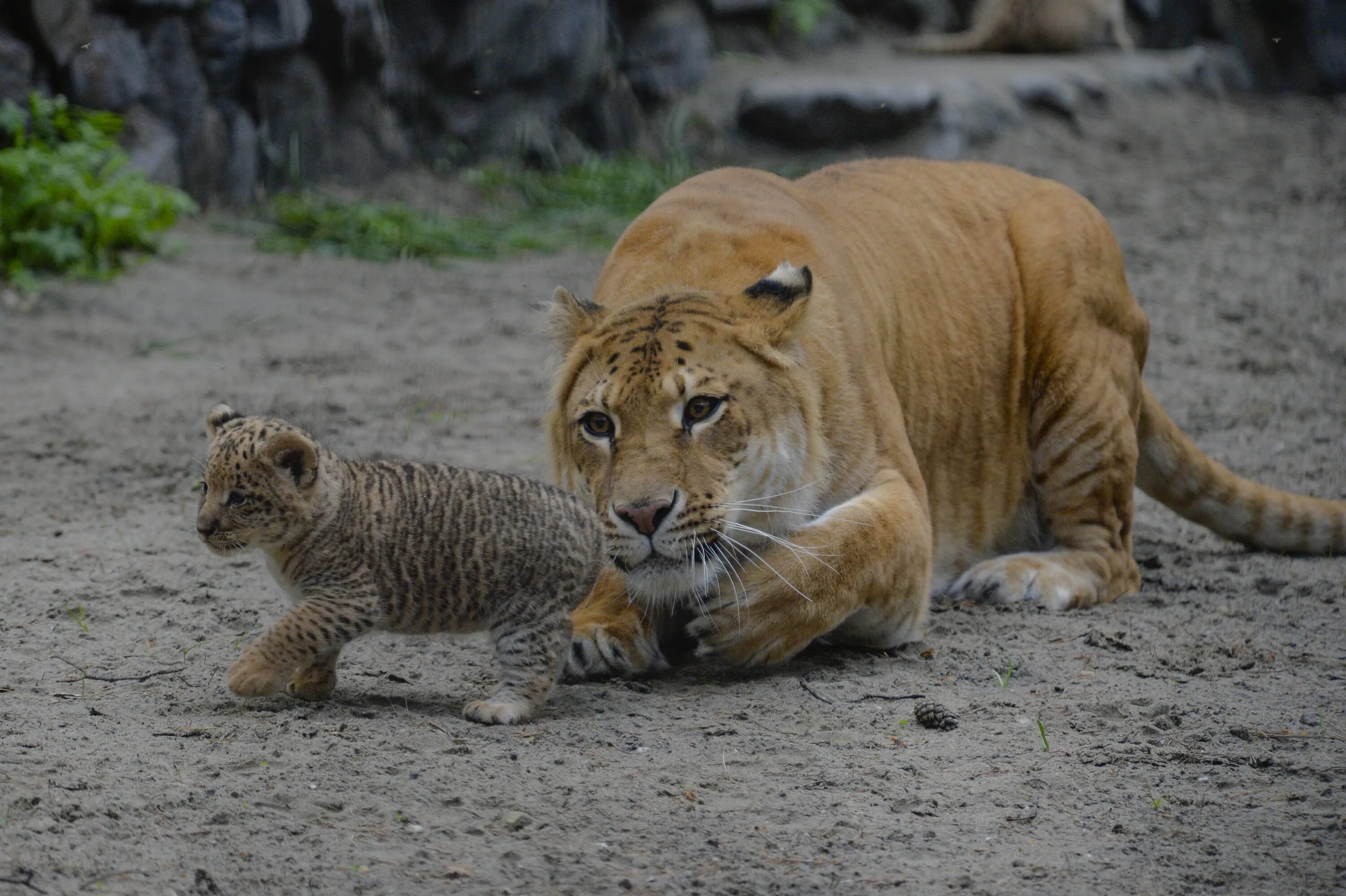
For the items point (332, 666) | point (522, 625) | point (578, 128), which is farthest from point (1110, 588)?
point (578, 128)

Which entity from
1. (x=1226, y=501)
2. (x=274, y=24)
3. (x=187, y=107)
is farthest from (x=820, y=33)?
(x=1226, y=501)

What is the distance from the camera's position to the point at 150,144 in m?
9.98

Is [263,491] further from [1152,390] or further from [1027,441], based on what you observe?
[1152,390]


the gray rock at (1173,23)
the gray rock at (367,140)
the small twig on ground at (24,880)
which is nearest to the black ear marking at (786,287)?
the small twig on ground at (24,880)

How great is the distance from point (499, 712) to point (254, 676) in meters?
0.64

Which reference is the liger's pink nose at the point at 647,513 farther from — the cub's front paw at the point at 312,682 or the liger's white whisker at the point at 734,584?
the cub's front paw at the point at 312,682

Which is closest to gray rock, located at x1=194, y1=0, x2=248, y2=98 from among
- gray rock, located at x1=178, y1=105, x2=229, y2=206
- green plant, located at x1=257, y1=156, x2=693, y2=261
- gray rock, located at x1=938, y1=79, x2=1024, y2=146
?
gray rock, located at x1=178, y1=105, x2=229, y2=206

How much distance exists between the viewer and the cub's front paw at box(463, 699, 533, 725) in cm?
402

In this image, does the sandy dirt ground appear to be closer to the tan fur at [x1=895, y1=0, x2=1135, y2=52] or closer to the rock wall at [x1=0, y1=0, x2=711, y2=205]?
the rock wall at [x1=0, y1=0, x2=711, y2=205]

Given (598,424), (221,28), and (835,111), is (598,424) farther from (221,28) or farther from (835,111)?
(835,111)

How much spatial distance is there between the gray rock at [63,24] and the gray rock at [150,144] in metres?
0.55

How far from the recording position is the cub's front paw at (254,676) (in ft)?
12.8

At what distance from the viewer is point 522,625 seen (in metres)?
4.16

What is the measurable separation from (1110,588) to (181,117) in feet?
23.7
